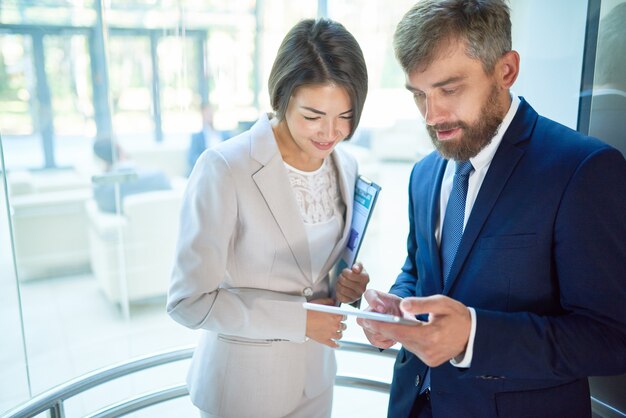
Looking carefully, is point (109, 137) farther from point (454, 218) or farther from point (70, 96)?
point (454, 218)

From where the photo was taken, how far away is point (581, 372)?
126 centimetres

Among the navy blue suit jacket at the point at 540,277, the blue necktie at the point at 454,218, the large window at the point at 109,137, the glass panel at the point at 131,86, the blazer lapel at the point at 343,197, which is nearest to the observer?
the navy blue suit jacket at the point at 540,277

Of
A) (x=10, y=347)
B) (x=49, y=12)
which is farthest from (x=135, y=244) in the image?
(x=49, y=12)

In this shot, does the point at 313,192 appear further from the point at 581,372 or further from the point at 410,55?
the point at 581,372

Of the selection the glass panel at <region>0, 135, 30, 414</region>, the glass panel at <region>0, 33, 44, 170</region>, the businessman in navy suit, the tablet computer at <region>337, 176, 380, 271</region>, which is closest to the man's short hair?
the businessman in navy suit

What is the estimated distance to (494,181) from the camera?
138cm

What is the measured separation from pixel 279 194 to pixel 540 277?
0.78 m

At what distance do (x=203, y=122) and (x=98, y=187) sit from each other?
3.67 ft

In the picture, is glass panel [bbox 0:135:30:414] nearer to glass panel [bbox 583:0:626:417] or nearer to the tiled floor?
the tiled floor

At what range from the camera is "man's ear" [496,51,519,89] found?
1.42 metres

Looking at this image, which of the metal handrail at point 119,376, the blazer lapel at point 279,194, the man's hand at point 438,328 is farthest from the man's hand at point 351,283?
the man's hand at point 438,328

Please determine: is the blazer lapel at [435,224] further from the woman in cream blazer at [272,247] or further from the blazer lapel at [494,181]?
the woman in cream blazer at [272,247]

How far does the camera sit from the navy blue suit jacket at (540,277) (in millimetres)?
1217

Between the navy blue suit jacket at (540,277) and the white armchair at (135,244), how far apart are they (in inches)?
154
